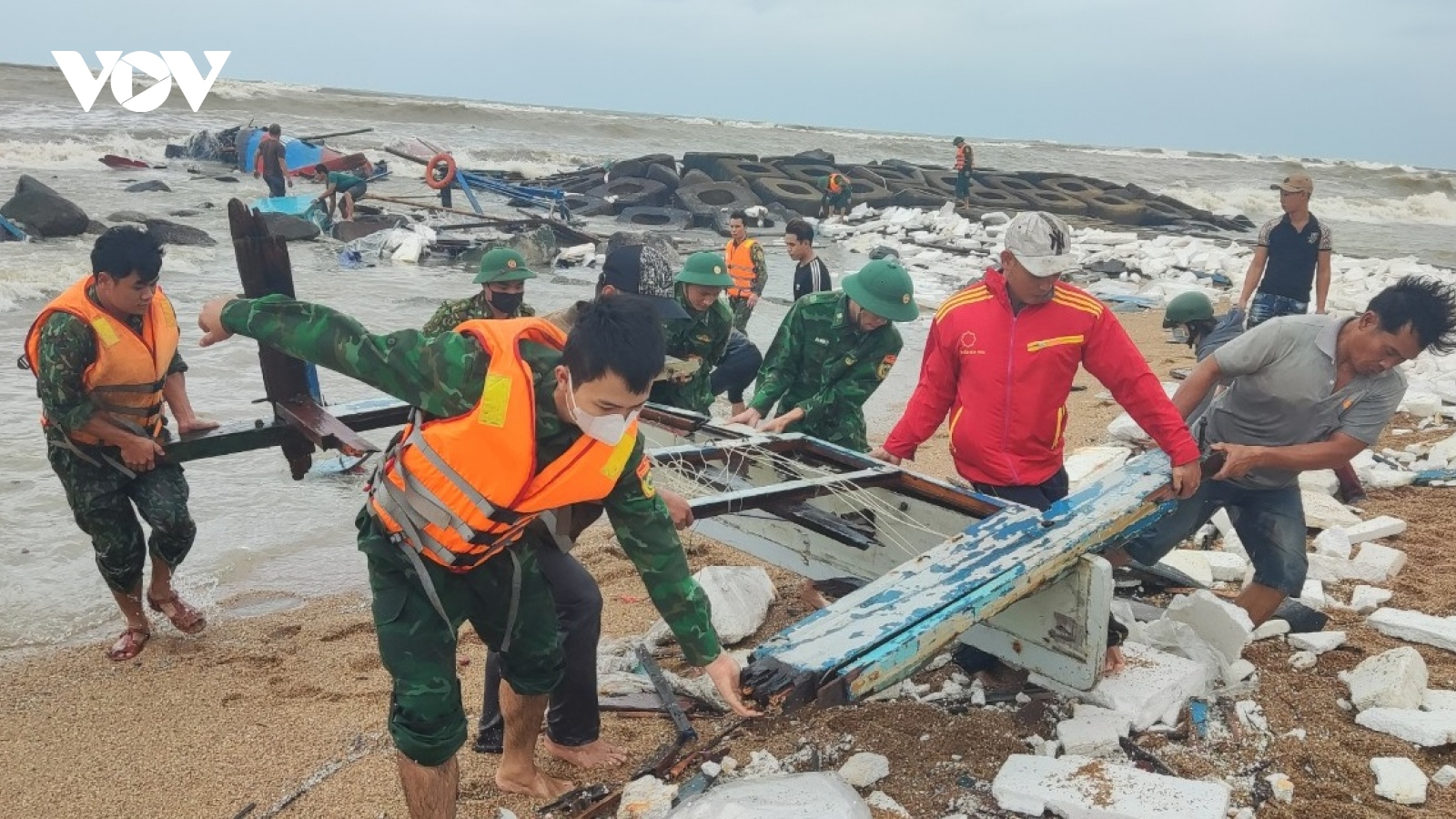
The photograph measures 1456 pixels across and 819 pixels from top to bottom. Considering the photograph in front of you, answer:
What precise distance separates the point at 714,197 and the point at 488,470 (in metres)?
20.5

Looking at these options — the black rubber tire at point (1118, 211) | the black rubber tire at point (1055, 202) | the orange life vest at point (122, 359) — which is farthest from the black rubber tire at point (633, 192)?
the orange life vest at point (122, 359)

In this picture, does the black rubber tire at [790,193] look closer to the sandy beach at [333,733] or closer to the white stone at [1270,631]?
the sandy beach at [333,733]

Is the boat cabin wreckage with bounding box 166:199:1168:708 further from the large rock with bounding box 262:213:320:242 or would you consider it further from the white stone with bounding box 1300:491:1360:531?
the large rock with bounding box 262:213:320:242

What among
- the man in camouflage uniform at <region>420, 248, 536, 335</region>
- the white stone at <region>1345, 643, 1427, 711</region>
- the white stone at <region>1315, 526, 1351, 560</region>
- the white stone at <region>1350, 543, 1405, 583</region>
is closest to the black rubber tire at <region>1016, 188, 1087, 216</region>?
the white stone at <region>1315, 526, 1351, 560</region>

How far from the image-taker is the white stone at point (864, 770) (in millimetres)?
3129

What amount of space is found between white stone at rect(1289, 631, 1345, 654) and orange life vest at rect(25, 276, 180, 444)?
445 centimetres

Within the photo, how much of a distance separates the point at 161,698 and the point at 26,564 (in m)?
1.77

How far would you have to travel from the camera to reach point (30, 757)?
11.7 feet

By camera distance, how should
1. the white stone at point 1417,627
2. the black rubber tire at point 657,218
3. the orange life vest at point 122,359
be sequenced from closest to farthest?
1. the orange life vest at point 122,359
2. the white stone at point 1417,627
3. the black rubber tire at point 657,218

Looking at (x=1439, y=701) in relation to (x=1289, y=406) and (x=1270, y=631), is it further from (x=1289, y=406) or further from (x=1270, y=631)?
(x=1289, y=406)

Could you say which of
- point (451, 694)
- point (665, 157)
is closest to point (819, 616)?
point (451, 694)

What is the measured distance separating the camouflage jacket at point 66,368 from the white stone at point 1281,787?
4156mm

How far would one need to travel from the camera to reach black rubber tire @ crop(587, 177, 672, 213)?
22.1 m

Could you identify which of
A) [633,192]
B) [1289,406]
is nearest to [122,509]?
[1289,406]
